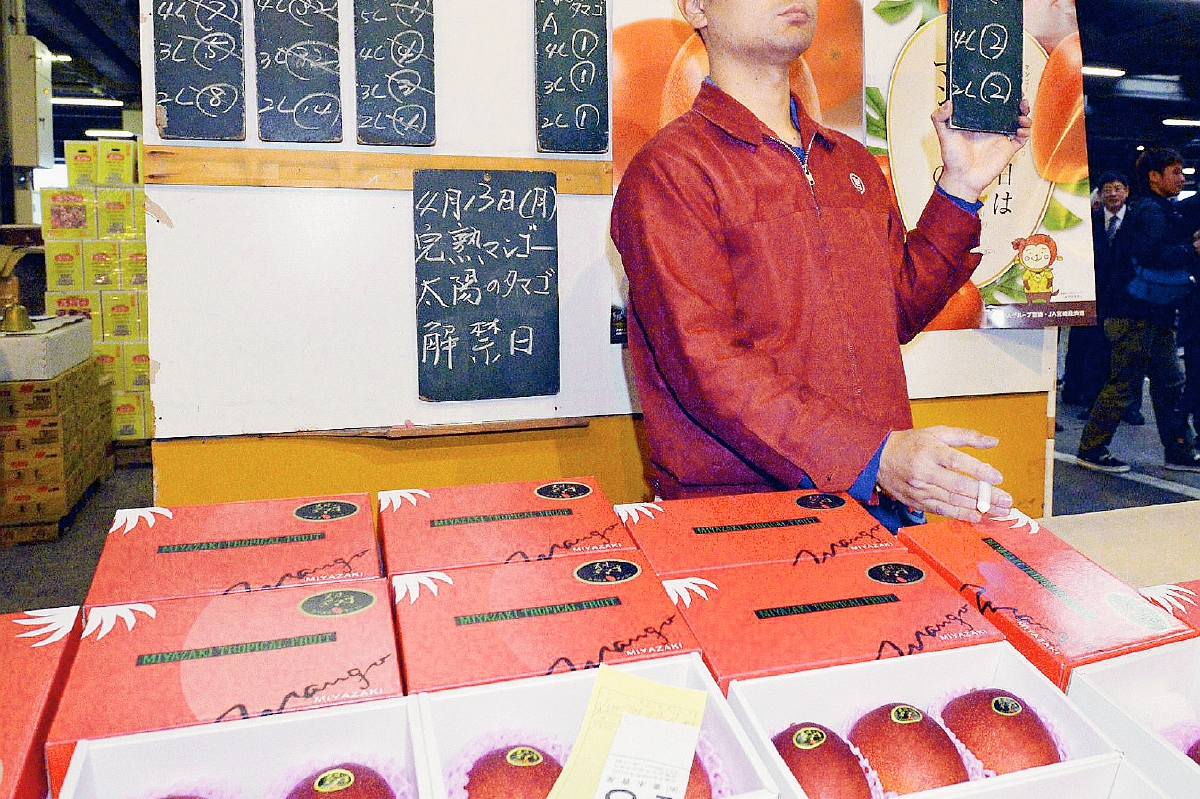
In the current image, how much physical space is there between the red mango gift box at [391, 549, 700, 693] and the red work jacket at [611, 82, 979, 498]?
50 centimetres

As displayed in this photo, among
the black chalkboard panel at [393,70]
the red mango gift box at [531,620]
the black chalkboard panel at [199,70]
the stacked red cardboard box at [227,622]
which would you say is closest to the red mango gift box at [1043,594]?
the red mango gift box at [531,620]

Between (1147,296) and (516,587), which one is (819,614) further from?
(1147,296)

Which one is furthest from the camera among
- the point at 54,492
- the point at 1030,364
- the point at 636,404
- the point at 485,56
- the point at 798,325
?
the point at 54,492

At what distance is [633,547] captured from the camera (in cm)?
109

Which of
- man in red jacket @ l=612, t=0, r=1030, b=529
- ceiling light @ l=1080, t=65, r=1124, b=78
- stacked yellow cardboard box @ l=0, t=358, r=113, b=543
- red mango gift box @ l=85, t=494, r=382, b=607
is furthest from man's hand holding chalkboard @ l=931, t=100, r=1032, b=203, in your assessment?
ceiling light @ l=1080, t=65, r=1124, b=78

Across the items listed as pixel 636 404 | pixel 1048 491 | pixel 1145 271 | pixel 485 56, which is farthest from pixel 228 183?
pixel 1145 271

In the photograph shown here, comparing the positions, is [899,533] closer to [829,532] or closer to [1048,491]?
[829,532]

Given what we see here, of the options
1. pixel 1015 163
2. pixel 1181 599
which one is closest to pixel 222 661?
pixel 1181 599

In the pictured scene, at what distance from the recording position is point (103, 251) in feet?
19.1

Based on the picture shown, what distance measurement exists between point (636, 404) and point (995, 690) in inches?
61.9

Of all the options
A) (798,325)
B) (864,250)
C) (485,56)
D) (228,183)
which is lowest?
(798,325)

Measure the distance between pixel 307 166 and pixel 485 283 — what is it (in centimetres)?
51

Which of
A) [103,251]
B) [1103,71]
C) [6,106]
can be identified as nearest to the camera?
[103,251]

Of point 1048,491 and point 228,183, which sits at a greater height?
point 228,183
